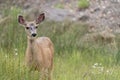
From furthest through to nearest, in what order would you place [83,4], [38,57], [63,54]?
[83,4] < [63,54] < [38,57]

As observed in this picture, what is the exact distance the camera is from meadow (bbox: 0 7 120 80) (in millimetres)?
9867

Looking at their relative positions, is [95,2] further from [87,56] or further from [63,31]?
[87,56]

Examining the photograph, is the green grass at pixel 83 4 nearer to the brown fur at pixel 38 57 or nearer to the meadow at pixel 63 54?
the meadow at pixel 63 54

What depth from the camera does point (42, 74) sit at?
9930 millimetres

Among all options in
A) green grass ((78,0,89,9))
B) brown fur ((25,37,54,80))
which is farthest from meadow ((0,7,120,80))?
green grass ((78,0,89,9))

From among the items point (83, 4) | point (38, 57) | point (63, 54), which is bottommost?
point (63, 54)

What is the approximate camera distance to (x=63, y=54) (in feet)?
48.4

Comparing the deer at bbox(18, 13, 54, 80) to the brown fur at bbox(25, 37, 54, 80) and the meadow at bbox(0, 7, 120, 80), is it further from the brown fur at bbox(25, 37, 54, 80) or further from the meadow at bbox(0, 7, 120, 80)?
the meadow at bbox(0, 7, 120, 80)

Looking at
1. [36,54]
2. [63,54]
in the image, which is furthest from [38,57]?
[63,54]

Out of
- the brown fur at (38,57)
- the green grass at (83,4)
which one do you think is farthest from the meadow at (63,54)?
the green grass at (83,4)

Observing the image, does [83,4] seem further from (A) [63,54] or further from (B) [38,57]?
(B) [38,57]

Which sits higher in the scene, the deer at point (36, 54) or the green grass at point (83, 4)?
the deer at point (36, 54)

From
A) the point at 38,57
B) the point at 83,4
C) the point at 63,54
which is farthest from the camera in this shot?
the point at 83,4

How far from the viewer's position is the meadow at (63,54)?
9.87 meters
